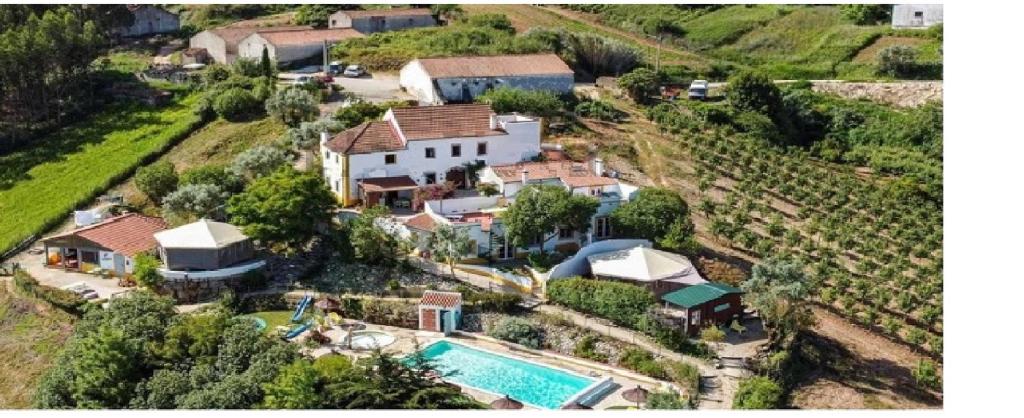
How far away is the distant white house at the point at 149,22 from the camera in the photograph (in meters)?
90.4

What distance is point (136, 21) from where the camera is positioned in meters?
90.4

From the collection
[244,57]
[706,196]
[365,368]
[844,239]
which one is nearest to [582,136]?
[706,196]

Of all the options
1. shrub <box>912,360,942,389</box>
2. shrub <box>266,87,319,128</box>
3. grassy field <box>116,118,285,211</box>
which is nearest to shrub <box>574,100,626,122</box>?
shrub <box>266,87,319,128</box>

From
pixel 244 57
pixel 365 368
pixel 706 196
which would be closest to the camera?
pixel 365 368

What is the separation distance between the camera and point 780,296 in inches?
1745

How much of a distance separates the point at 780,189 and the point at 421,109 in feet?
63.5

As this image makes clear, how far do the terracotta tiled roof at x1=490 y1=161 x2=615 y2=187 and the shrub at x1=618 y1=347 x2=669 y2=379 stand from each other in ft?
37.8

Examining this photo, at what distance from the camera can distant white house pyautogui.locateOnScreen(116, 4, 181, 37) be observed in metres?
90.4

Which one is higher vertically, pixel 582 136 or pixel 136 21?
pixel 136 21

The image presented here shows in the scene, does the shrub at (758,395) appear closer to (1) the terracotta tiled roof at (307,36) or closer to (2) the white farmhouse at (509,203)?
(2) the white farmhouse at (509,203)

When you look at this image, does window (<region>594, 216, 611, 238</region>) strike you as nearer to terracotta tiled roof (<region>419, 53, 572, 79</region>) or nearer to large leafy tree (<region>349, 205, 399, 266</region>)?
large leafy tree (<region>349, 205, 399, 266</region>)

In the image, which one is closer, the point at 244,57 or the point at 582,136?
the point at 582,136
